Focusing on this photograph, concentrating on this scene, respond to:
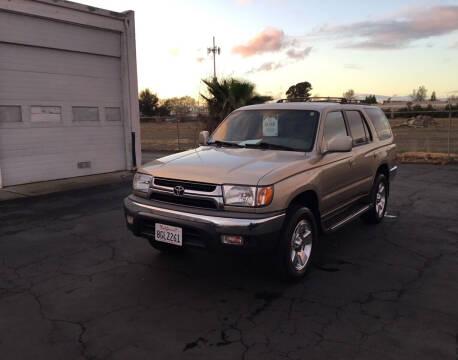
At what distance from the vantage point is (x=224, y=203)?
375 cm

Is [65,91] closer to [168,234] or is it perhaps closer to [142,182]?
[142,182]

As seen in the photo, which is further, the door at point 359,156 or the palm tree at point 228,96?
the palm tree at point 228,96

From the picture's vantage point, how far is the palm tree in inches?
559

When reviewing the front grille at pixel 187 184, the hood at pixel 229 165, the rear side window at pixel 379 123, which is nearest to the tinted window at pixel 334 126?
the hood at pixel 229 165

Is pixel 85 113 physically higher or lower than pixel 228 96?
lower

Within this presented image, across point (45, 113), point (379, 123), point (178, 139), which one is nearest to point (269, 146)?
point (379, 123)

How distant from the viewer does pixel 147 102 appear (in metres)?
73.2

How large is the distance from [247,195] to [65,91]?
29.4 feet

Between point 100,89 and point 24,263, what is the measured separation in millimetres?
8061

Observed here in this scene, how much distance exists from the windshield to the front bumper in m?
1.16

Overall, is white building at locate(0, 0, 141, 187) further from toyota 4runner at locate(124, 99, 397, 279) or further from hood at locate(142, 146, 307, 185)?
hood at locate(142, 146, 307, 185)

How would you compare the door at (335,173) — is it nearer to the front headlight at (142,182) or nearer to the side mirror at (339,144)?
the side mirror at (339,144)

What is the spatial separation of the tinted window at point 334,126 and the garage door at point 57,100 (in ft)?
26.8

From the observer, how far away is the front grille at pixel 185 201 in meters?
3.82
